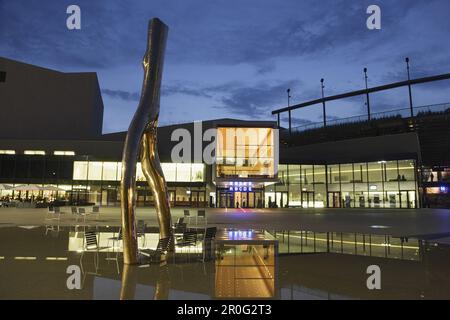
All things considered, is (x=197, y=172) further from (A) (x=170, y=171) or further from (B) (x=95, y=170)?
(B) (x=95, y=170)

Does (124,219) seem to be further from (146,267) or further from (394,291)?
(394,291)

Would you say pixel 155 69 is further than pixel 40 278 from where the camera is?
Yes

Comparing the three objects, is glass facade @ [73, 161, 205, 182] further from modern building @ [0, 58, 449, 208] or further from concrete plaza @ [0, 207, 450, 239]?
A: concrete plaza @ [0, 207, 450, 239]

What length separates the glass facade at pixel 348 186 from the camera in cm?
4619

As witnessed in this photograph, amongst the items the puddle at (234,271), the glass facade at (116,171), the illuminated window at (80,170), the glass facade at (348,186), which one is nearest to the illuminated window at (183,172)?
the glass facade at (116,171)

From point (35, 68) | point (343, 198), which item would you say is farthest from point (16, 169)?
point (343, 198)

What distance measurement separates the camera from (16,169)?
5081 centimetres

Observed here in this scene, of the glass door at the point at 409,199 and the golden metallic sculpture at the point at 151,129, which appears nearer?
the golden metallic sculpture at the point at 151,129

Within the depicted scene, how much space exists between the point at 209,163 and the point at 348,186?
19072 mm

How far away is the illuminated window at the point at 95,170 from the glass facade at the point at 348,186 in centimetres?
2320

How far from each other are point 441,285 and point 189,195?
153 feet

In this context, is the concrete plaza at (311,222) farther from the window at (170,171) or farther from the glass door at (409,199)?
the window at (170,171)

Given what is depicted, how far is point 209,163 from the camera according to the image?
5300cm

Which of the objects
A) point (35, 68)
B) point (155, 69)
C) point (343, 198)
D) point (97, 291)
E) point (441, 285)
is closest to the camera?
point (97, 291)
